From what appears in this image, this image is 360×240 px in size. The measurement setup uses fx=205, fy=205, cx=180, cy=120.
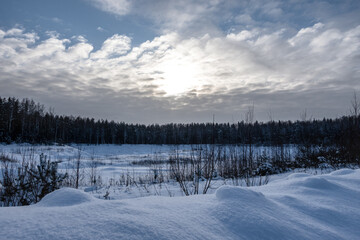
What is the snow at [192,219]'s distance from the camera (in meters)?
1.12

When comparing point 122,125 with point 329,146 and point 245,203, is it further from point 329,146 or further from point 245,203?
point 245,203

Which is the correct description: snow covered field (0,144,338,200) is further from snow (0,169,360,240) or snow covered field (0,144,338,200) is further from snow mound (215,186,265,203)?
snow (0,169,360,240)

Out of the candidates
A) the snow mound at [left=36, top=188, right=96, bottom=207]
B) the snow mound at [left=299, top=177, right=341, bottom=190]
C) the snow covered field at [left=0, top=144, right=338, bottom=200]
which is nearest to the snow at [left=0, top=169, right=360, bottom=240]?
the snow mound at [left=36, top=188, right=96, bottom=207]

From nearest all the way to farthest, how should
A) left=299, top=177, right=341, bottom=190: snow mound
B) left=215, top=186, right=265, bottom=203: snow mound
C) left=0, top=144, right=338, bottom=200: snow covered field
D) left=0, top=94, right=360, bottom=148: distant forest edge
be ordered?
left=215, top=186, right=265, bottom=203: snow mound
left=299, top=177, right=341, bottom=190: snow mound
left=0, top=144, right=338, bottom=200: snow covered field
left=0, top=94, right=360, bottom=148: distant forest edge

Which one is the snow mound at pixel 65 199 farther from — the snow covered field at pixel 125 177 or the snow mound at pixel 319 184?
the snow covered field at pixel 125 177

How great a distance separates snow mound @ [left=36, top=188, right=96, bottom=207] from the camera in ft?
5.82

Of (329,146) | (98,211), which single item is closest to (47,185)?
(98,211)

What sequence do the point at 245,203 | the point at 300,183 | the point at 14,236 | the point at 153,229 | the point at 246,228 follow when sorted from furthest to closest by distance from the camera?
the point at 300,183 → the point at 245,203 → the point at 246,228 → the point at 153,229 → the point at 14,236

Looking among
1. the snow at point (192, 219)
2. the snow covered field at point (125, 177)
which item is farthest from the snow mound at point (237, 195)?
the snow covered field at point (125, 177)

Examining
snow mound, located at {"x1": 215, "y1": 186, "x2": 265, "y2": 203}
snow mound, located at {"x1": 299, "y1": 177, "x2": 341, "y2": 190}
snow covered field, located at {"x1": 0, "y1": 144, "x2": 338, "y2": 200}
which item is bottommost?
snow covered field, located at {"x1": 0, "y1": 144, "x2": 338, "y2": 200}

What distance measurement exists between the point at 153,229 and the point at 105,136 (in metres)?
65.0

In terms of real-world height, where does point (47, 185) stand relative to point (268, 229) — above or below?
below

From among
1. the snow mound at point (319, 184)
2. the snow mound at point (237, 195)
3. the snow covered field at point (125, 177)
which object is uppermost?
the snow mound at point (237, 195)

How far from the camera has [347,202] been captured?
2125 millimetres
